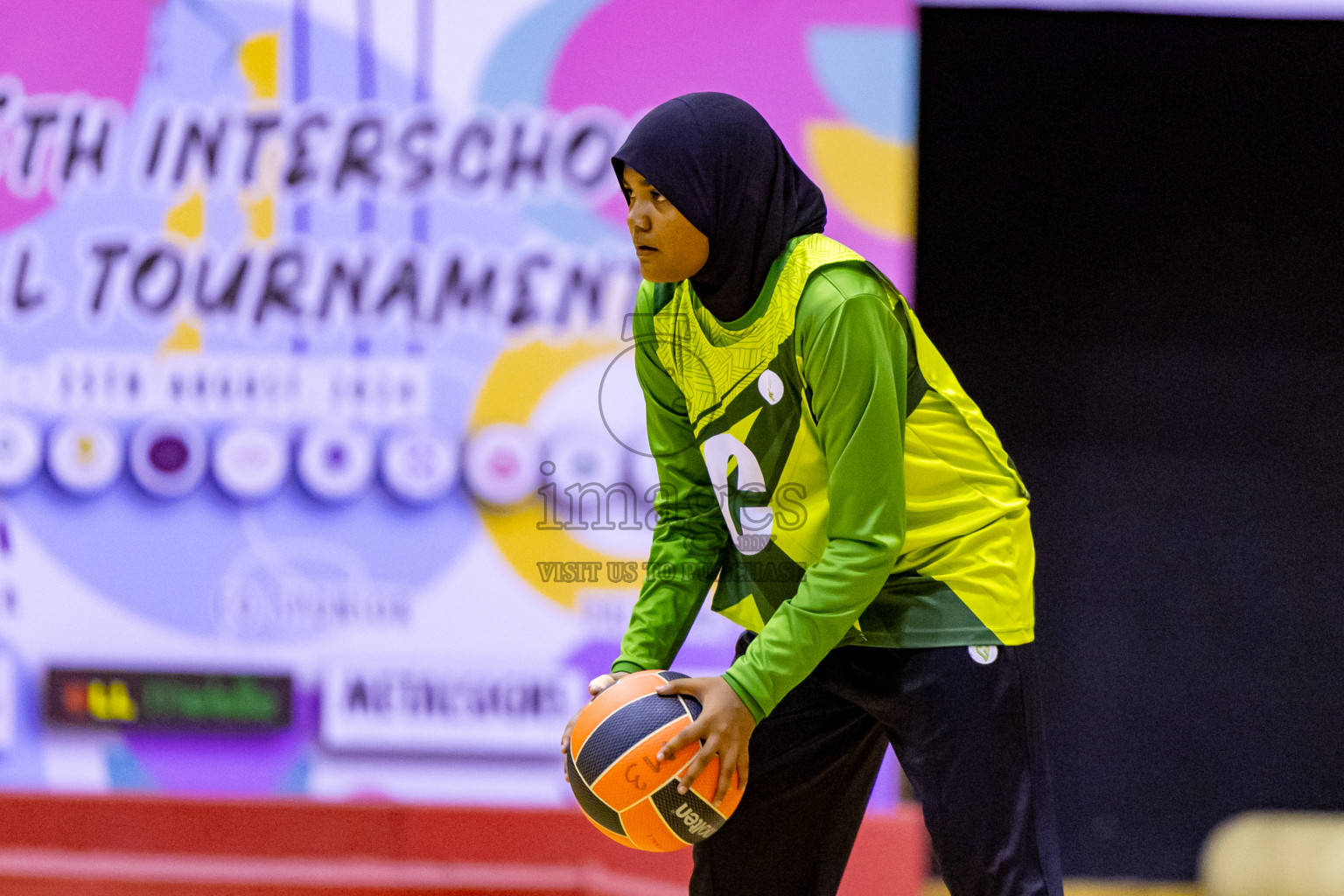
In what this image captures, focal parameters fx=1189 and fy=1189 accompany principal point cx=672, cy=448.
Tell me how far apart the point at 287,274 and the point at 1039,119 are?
2.06 metres

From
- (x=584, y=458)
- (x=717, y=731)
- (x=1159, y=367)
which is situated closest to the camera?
(x=717, y=731)

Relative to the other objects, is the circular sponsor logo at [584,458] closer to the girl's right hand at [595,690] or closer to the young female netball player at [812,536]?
the young female netball player at [812,536]

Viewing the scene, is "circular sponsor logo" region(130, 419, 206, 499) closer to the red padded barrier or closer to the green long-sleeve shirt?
the red padded barrier

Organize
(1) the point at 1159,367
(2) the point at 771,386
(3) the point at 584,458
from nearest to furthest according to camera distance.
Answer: (2) the point at 771,386, (3) the point at 584,458, (1) the point at 1159,367

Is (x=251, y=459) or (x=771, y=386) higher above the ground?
(x=771, y=386)

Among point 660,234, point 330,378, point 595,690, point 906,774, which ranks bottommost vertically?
point 906,774

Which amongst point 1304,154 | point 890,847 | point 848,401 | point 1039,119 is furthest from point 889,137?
point 890,847

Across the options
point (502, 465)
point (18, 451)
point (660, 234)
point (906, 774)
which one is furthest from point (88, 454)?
point (906, 774)

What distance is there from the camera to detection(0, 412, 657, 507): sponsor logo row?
303 centimetres

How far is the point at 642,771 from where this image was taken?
63.9 inches

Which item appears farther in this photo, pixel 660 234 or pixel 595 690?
pixel 595 690

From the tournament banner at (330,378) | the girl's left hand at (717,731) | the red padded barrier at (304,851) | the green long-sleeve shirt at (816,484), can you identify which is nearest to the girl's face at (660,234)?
the green long-sleeve shirt at (816,484)

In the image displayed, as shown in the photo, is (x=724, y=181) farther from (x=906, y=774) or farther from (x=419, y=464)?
(x=419, y=464)

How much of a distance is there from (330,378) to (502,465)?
1.63 feet
